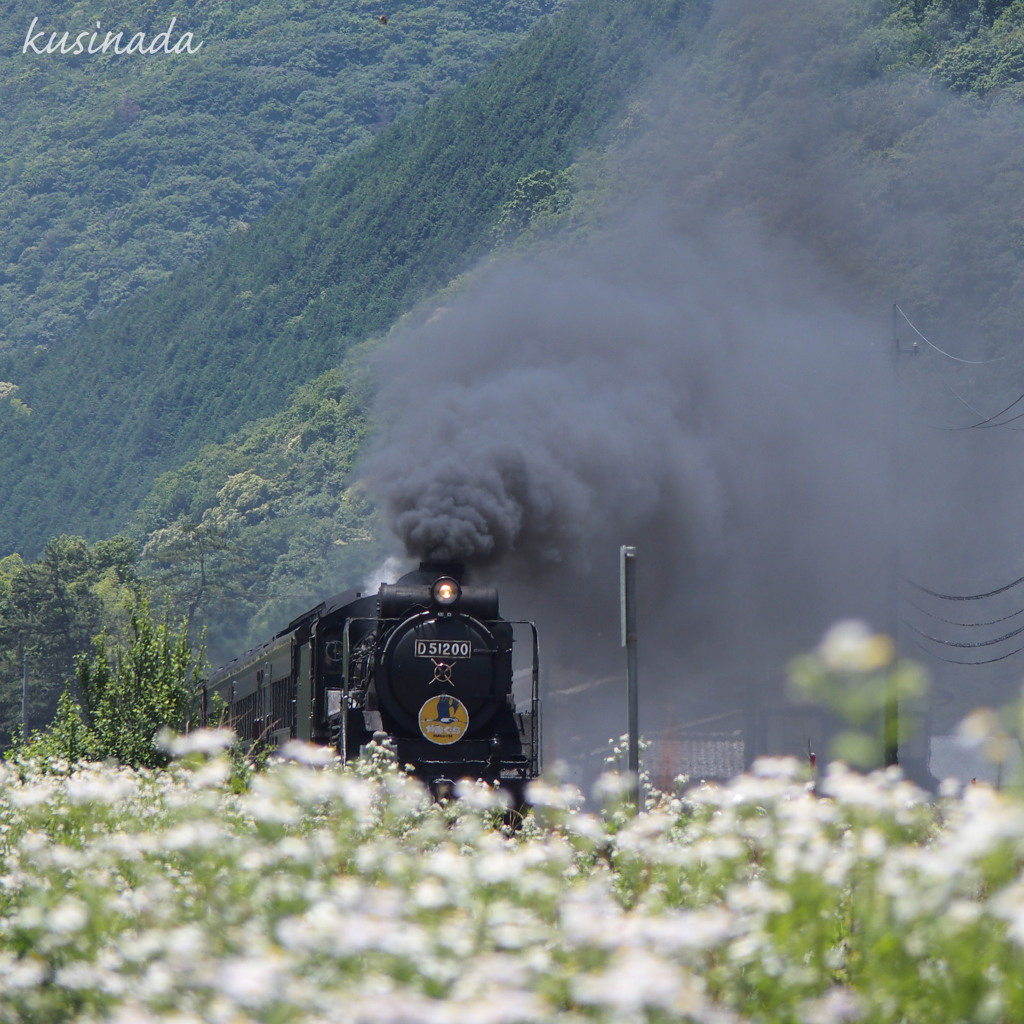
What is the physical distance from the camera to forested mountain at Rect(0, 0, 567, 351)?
16812 cm

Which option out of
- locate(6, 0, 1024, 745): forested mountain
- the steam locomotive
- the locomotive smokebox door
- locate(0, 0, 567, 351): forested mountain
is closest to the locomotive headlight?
the steam locomotive

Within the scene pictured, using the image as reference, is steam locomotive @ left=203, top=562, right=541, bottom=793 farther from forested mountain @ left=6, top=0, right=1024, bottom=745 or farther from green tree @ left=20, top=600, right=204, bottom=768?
forested mountain @ left=6, top=0, right=1024, bottom=745

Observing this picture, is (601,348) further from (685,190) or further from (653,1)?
(653,1)

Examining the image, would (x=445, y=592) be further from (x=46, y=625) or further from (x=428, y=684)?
(x=46, y=625)

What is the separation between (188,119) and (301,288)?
214 ft

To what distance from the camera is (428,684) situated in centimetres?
1416

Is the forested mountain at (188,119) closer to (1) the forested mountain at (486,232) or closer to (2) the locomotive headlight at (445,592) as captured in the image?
(1) the forested mountain at (486,232)

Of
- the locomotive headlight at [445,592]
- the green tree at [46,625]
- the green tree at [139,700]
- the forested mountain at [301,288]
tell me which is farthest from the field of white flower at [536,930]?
the forested mountain at [301,288]

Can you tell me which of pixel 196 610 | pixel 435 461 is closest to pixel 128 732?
pixel 435 461

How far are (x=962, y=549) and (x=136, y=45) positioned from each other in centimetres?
17041

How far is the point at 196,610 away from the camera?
2936 inches

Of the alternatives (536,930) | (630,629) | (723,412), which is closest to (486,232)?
(723,412)

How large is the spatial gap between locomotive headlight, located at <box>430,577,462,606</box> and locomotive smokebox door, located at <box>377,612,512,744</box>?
7.1 inches

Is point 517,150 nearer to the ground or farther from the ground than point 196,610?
farther from the ground
